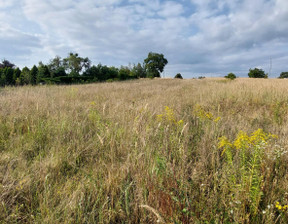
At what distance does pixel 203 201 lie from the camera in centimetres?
137

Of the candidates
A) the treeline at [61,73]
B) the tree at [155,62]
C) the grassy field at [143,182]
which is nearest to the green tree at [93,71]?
the treeline at [61,73]

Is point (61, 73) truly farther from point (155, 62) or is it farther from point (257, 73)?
point (257, 73)

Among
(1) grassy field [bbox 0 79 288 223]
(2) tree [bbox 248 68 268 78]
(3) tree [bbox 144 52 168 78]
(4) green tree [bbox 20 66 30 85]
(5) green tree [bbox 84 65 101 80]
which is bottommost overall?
(1) grassy field [bbox 0 79 288 223]

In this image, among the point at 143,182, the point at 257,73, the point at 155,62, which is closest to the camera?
the point at 143,182

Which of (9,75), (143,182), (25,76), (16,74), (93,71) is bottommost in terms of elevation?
(143,182)

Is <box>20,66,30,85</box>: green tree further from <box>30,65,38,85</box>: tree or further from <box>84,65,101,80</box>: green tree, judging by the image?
<box>84,65,101,80</box>: green tree

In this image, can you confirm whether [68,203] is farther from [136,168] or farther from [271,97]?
[271,97]

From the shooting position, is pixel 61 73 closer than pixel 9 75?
No

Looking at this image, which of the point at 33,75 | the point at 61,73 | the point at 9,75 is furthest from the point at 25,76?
the point at 61,73

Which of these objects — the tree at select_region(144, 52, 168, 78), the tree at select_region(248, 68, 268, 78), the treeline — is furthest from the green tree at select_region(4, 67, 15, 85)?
the tree at select_region(248, 68, 268, 78)

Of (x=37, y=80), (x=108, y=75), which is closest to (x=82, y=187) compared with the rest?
(x=37, y=80)

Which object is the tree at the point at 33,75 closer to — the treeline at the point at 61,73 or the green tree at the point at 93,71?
the treeline at the point at 61,73

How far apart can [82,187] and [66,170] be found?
663 mm

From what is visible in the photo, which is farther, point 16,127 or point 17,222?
point 16,127
